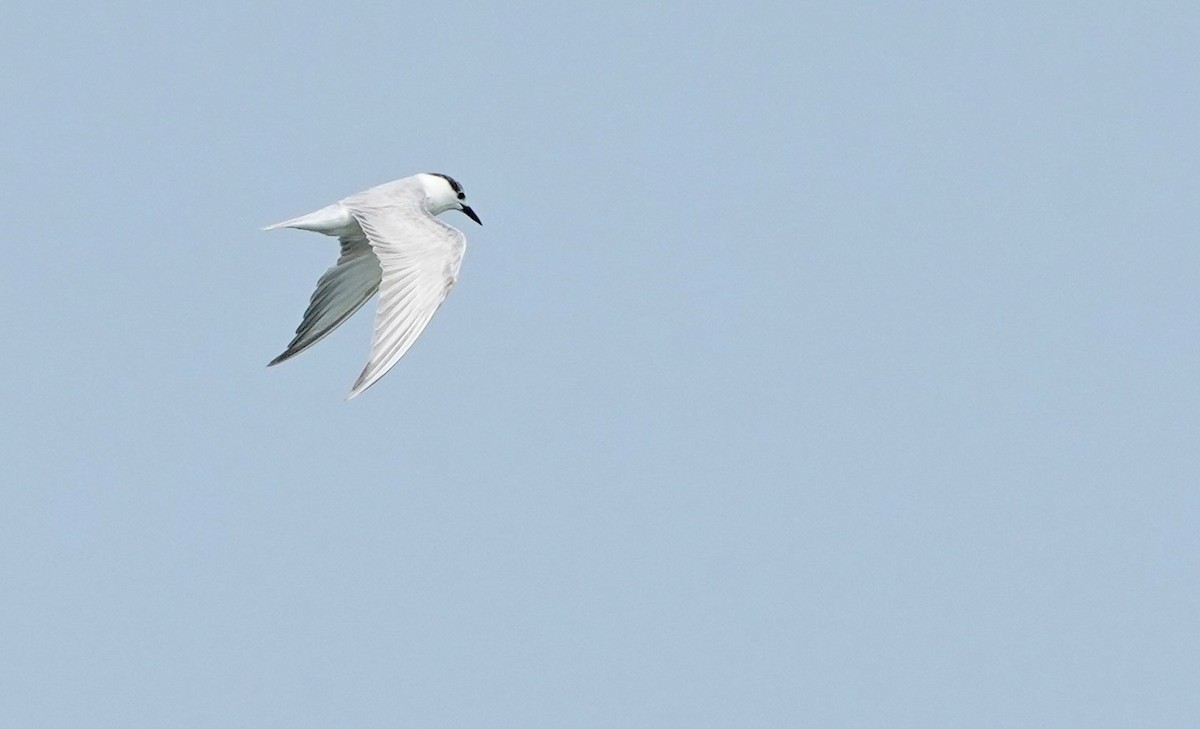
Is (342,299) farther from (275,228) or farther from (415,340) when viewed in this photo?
(415,340)

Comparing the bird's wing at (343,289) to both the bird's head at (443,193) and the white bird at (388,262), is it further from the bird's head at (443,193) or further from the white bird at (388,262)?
the bird's head at (443,193)

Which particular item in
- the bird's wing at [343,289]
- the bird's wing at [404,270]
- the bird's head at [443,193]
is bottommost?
the bird's wing at [404,270]

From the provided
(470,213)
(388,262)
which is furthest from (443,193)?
(388,262)

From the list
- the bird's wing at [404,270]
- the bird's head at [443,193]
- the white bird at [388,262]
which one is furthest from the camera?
the bird's head at [443,193]

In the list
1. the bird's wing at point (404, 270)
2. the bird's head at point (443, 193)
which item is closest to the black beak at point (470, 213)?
the bird's head at point (443, 193)

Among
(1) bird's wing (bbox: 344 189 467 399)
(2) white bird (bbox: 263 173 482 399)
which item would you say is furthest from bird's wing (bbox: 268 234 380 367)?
(1) bird's wing (bbox: 344 189 467 399)

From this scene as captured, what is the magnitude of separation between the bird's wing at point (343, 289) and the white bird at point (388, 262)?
0.04ft

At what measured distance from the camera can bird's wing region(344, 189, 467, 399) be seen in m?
18.2

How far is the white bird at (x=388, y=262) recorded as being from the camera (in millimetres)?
18469

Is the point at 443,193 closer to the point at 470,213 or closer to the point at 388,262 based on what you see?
the point at 470,213

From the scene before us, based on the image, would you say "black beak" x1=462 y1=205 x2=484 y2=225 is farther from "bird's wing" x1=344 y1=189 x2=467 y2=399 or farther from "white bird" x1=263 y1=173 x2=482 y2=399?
"bird's wing" x1=344 y1=189 x2=467 y2=399

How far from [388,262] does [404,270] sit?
277 mm

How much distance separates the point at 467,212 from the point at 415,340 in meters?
7.11

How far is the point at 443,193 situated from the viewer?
79.7 feet
